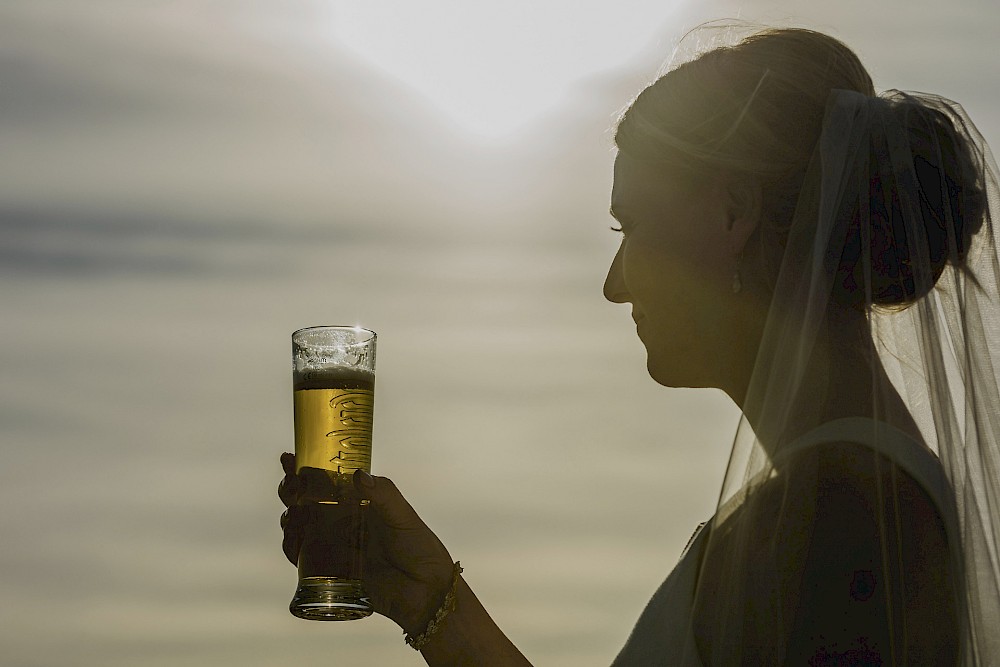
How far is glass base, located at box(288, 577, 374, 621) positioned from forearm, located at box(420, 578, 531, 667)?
586 millimetres

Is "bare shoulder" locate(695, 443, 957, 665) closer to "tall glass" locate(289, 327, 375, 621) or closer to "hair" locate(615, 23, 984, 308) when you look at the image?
"hair" locate(615, 23, 984, 308)

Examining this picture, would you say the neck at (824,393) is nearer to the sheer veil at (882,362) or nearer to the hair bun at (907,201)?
the sheer veil at (882,362)

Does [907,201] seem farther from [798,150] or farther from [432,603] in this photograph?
[432,603]

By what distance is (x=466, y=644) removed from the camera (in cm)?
426

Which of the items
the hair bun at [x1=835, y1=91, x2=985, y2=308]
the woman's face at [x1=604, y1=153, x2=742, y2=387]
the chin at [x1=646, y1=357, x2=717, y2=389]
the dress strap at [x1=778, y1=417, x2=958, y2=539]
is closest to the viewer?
the dress strap at [x1=778, y1=417, x2=958, y2=539]

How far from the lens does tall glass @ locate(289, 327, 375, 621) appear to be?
3.71m

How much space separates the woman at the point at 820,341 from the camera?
9.29 feet

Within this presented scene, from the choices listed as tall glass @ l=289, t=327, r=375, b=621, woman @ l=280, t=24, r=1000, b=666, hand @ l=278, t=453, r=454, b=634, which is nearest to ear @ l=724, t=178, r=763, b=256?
woman @ l=280, t=24, r=1000, b=666

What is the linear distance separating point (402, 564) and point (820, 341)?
1.72 metres

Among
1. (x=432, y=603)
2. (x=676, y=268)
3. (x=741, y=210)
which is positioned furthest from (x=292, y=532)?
(x=741, y=210)

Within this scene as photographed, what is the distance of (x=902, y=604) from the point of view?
2777 mm

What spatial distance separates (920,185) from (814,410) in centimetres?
72

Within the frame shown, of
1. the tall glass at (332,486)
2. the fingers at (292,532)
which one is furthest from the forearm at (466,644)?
the fingers at (292,532)

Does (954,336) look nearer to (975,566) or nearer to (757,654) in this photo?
(975,566)
